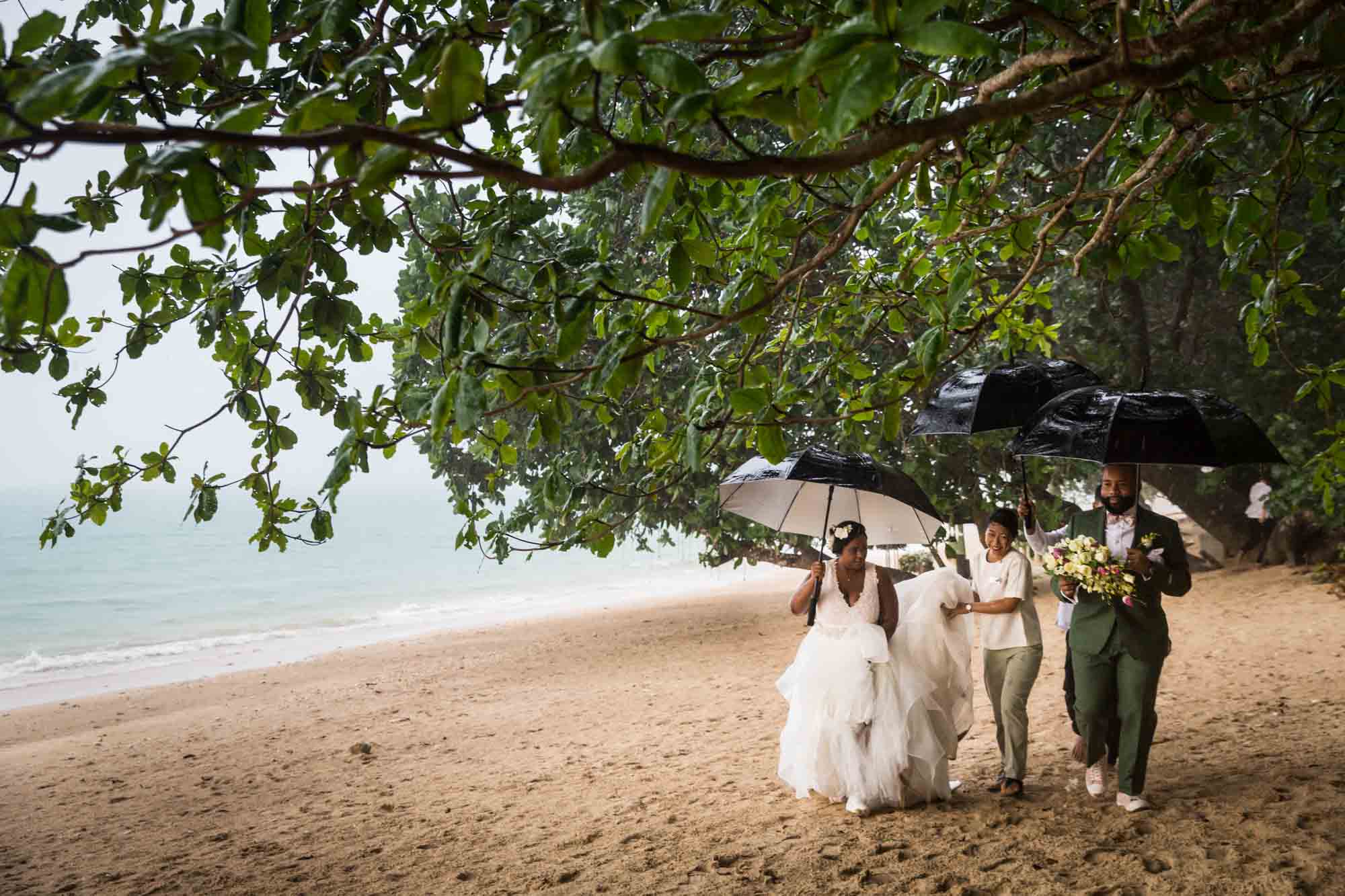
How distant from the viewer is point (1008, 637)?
525 centimetres

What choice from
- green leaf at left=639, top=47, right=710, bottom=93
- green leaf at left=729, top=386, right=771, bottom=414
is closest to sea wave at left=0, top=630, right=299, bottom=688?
green leaf at left=729, top=386, right=771, bottom=414

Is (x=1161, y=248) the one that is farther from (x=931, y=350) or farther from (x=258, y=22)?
(x=258, y=22)

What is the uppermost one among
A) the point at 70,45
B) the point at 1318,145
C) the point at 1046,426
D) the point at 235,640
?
the point at 70,45

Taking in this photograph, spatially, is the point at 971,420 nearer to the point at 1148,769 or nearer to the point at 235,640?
the point at 1148,769

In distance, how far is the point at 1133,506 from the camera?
471 centimetres

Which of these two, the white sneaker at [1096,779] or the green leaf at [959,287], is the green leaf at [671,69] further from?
the white sneaker at [1096,779]

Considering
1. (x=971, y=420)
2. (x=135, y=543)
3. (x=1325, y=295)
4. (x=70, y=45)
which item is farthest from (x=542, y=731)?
(x=135, y=543)

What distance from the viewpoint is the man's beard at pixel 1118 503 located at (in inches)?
185

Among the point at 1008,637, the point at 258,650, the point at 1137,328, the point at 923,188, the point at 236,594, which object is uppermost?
the point at 1137,328

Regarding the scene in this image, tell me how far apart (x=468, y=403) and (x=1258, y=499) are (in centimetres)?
1420

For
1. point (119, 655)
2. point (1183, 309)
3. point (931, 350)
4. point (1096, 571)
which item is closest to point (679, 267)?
point (931, 350)

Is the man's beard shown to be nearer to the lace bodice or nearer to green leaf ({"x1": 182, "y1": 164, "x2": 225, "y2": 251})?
the lace bodice

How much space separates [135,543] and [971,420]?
60836mm

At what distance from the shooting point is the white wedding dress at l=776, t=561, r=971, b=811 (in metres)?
5.04
